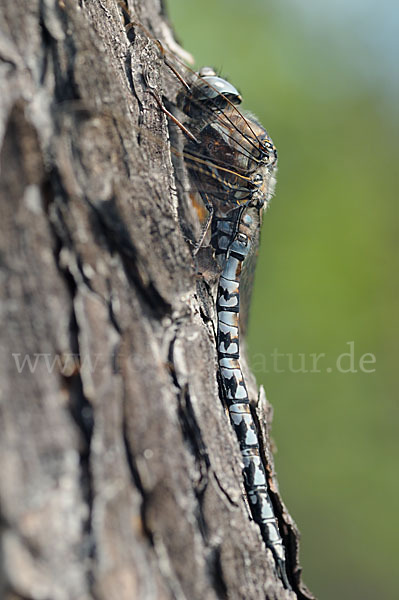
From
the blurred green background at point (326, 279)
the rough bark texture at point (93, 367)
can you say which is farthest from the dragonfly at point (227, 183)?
the blurred green background at point (326, 279)

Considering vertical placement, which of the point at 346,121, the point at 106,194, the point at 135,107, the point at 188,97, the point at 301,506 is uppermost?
the point at 346,121

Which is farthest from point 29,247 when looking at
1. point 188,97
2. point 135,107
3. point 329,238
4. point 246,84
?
point 246,84

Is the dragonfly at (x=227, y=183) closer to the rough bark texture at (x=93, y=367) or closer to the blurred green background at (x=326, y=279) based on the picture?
the rough bark texture at (x=93, y=367)

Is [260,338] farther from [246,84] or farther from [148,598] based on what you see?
[148,598]

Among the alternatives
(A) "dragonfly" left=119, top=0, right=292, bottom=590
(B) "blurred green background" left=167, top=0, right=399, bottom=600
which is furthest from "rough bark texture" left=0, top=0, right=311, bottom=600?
(B) "blurred green background" left=167, top=0, right=399, bottom=600

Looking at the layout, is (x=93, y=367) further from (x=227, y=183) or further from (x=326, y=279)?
(x=326, y=279)

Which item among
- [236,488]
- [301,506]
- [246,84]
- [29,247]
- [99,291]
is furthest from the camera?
[246,84]

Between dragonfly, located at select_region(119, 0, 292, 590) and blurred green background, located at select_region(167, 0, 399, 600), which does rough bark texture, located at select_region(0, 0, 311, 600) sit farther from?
blurred green background, located at select_region(167, 0, 399, 600)
